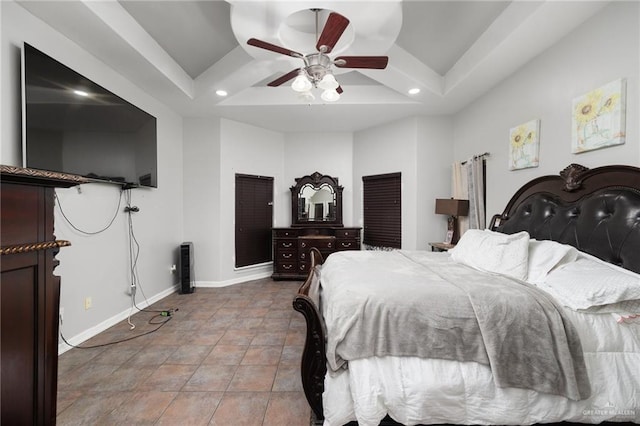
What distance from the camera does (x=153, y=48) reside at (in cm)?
270

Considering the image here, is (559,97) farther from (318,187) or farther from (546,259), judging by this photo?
(318,187)

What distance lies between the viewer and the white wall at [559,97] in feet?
5.84

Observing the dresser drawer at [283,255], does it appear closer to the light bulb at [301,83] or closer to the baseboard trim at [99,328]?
the baseboard trim at [99,328]

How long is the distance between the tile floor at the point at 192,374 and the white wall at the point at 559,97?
2808mm

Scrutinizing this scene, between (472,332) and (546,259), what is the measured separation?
0.89m

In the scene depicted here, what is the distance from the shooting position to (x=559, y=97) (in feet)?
7.52

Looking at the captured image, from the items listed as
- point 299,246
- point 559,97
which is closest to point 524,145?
point 559,97

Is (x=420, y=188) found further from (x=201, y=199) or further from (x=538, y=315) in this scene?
(x=201, y=199)

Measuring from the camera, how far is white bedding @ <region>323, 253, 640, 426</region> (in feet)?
4.08

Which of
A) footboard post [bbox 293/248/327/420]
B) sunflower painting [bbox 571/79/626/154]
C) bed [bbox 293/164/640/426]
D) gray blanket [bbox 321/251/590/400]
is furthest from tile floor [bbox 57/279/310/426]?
sunflower painting [bbox 571/79/626/154]

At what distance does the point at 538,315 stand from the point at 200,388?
6.92ft


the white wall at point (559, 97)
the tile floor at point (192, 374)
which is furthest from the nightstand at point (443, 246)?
the tile floor at point (192, 374)

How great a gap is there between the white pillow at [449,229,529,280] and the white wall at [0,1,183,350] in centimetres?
349

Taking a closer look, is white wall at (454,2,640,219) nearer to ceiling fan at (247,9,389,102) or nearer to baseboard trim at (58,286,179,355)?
ceiling fan at (247,9,389,102)
